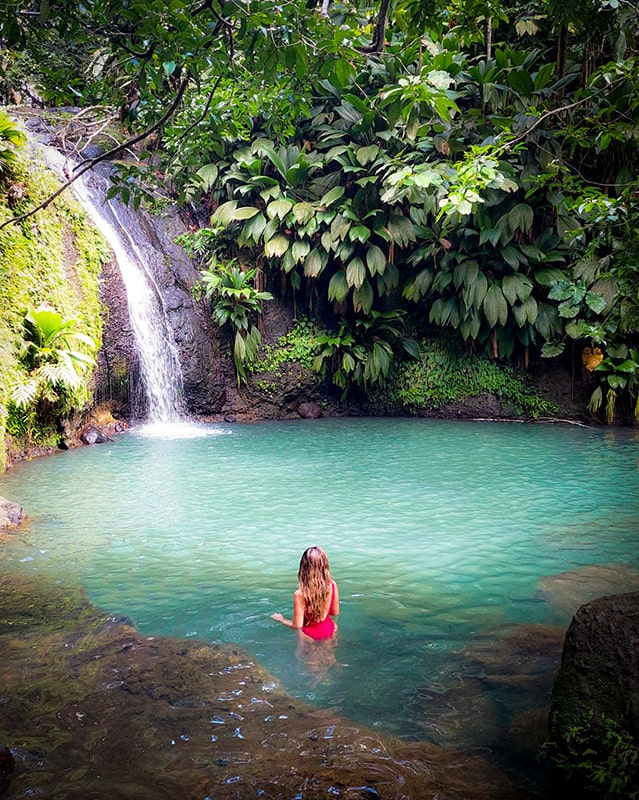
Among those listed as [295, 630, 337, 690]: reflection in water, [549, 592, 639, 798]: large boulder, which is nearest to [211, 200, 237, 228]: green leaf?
[295, 630, 337, 690]: reflection in water

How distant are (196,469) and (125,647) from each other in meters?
4.54

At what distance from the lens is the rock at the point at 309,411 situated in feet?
43.1

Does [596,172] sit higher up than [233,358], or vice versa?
[596,172]

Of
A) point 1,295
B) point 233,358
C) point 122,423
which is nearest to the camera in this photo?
point 1,295

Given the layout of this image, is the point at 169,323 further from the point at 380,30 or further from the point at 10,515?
the point at 380,30

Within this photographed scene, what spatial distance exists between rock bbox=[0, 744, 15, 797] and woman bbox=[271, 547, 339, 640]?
1693mm

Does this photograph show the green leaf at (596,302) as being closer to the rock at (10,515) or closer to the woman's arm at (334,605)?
the woman's arm at (334,605)

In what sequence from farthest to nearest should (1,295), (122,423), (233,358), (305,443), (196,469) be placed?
(233,358) → (122,423) → (305,443) → (1,295) → (196,469)

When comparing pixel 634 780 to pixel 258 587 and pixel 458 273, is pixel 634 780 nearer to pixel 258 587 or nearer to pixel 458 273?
pixel 258 587

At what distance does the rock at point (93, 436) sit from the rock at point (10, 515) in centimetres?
388

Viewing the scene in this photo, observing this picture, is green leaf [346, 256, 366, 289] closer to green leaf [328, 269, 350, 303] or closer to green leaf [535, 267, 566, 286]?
green leaf [328, 269, 350, 303]

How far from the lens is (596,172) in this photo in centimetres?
1178

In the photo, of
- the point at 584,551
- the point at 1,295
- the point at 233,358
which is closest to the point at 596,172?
the point at 233,358

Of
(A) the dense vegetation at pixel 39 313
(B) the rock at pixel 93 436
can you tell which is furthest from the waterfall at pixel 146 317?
(B) the rock at pixel 93 436
